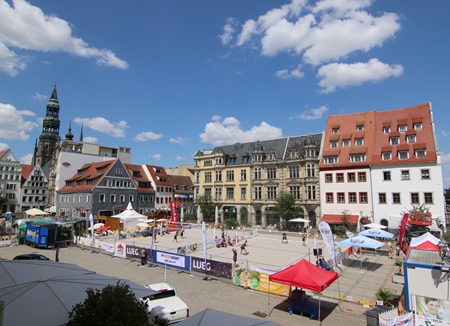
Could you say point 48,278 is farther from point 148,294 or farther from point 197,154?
point 197,154

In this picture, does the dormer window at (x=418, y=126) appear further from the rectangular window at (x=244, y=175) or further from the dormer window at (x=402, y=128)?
the rectangular window at (x=244, y=175)

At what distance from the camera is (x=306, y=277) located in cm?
1310

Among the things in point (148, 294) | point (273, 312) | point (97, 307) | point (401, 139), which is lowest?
point (273, 312)

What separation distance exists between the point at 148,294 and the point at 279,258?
19.1 metres

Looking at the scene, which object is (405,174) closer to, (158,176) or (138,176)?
(158,176)

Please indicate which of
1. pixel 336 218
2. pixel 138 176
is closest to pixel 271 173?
pixel 336 218

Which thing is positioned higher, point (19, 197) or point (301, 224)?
point (19, 197)

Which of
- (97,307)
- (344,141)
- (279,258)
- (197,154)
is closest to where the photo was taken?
(97,307)

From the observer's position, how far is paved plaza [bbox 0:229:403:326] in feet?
46.3

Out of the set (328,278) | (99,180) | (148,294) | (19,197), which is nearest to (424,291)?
(328,278)

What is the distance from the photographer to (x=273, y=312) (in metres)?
14.0

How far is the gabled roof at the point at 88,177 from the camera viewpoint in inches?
2192

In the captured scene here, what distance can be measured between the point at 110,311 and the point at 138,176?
61923mm

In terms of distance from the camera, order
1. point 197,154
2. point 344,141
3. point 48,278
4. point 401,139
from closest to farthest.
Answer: point 48,278, point 401,139, point 344,141, point 197,154
